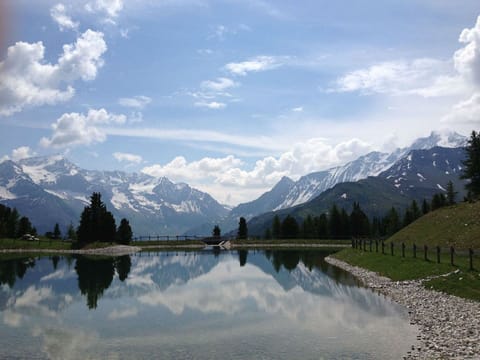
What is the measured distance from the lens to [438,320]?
111ft

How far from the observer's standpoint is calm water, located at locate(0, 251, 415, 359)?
27953 millimetres

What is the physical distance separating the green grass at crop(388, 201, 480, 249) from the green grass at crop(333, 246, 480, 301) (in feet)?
16.4

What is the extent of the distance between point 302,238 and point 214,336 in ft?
532

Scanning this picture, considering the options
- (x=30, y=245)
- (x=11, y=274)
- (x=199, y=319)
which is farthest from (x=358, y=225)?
(x=199, y=319)

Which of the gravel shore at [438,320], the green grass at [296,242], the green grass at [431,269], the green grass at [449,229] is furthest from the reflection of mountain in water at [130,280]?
the green grass at [296,242]

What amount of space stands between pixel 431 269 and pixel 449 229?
24258 millimetres

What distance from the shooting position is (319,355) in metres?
26.5

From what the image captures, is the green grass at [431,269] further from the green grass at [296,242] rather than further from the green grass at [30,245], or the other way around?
the green grass at [30,245]

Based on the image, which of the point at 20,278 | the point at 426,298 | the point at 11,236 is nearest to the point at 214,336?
the point at 426,298

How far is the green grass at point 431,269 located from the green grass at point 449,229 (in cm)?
499

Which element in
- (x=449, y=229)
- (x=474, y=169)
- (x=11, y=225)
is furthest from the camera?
(x=11, y=225)

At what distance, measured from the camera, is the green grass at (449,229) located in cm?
6494

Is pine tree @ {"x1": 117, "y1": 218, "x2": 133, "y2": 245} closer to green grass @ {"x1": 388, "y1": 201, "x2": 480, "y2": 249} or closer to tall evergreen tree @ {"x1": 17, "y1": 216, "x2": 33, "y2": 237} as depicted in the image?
tall evergreen tree @ {"x1": 17, "y1": 216, "x2": 33, "y2": 237}

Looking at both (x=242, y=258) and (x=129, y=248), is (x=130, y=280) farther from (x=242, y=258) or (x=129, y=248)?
(x=129, y=248)
